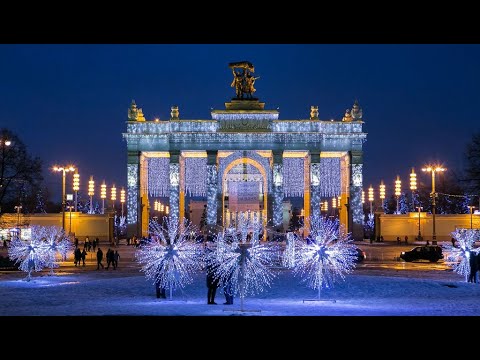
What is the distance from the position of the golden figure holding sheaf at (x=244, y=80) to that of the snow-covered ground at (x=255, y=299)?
52.1 metres

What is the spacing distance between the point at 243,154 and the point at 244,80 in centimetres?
799

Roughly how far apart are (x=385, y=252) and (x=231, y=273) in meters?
36.8

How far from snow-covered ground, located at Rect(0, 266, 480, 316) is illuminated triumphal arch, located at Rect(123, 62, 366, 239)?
47954 mm

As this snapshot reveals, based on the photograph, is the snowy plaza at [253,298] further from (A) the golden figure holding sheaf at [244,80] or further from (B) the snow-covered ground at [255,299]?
(A) the golden figure holding sheaf at [244,80]

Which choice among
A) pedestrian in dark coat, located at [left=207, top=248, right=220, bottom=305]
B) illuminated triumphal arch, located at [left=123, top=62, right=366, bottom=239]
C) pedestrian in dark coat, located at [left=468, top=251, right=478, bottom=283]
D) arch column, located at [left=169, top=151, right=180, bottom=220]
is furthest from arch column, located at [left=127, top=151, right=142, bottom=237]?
pedestrian in dark coat, located at [left=207, top=248, right=220, bottom=305]

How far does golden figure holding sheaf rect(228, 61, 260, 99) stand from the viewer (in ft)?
267

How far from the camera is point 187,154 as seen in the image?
8200 cm

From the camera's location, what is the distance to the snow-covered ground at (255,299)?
18.8m

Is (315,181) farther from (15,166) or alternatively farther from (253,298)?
(253,298)

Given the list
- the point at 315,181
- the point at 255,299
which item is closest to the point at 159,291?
the point at 255,299

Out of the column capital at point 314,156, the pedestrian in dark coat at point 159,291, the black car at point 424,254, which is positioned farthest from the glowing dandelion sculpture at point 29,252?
the column capital at point 314,156

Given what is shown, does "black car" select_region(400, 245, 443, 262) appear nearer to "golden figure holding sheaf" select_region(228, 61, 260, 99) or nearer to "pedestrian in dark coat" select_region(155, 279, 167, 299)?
"pedestrian in dark coat" select_region(155, 279, 167, 299)
